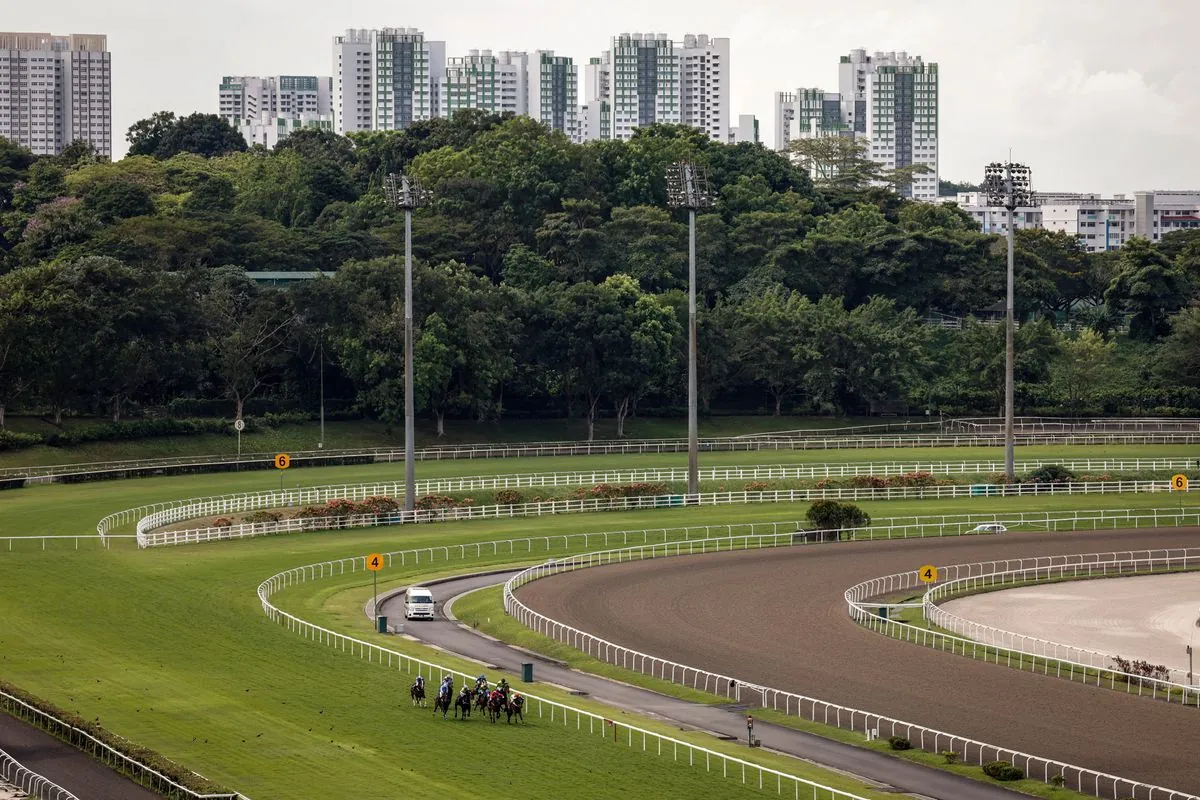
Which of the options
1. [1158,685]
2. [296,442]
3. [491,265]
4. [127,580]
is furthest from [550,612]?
[491,265]

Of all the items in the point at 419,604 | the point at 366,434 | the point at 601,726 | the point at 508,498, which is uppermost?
the point at 366,434

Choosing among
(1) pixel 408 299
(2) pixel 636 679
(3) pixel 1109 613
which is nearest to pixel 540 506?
(1) pixel 408 299

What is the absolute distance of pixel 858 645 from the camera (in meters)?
54.2

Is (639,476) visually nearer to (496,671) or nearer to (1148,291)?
(496,671)

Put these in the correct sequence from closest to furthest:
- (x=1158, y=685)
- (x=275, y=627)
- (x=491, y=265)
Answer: (x=1158, y=685) < (x=275, y=627) < (x=491, y=265)

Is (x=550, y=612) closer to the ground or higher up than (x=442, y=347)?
closer to the ground

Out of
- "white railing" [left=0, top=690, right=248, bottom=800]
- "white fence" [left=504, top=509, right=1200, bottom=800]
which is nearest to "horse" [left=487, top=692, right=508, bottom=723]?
"white fence" [left=504, top=509, right=1200, bottom=800]

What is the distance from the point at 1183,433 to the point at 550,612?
7839 centimetres

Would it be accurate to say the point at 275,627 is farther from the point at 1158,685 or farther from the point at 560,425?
the point at 560,425

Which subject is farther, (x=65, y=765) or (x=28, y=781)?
(x=65, y=765)

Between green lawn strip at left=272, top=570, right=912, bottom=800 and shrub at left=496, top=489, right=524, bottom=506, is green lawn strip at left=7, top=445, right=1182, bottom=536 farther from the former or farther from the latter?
green lawn strip at left=272, top=570, right=912, bottom=800

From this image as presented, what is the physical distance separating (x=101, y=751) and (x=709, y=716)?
598 inches

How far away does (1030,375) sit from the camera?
147625 millimetres

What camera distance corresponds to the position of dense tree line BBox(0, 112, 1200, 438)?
125 metres
